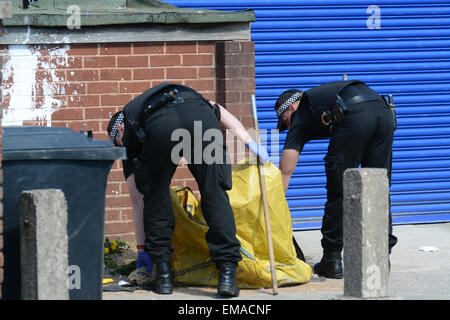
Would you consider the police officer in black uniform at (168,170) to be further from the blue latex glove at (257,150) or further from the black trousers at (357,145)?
the black trousers at (357,145)

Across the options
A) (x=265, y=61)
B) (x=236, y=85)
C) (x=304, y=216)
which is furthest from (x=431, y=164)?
(x=236, y=85)

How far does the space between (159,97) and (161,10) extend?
219 centimetres

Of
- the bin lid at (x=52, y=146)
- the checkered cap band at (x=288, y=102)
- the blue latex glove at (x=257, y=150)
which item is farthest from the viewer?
the checkered cap band at (x=288, y=102)

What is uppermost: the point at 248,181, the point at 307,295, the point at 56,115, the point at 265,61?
the point at 265,61

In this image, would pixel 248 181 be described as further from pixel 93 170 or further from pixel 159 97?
pixel 93 170

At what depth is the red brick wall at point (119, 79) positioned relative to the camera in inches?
280

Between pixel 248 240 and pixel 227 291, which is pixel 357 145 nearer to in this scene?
pixel 248 240

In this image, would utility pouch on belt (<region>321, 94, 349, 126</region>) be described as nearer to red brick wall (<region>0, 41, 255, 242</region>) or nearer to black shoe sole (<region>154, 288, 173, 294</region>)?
red brick wall (<region>0, 41, 255, 242</region>)

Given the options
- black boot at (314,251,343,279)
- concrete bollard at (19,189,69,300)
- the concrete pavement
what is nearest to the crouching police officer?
the concrete pavement

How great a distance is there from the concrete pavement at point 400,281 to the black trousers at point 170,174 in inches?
12.7

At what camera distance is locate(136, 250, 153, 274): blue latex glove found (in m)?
6.03

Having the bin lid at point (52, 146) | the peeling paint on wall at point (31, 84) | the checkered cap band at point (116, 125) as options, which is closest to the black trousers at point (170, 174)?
the checkered cap band at point (116, 125)

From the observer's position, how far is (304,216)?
8578mm

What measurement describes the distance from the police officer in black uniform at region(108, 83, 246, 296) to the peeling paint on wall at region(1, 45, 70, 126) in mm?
1753
